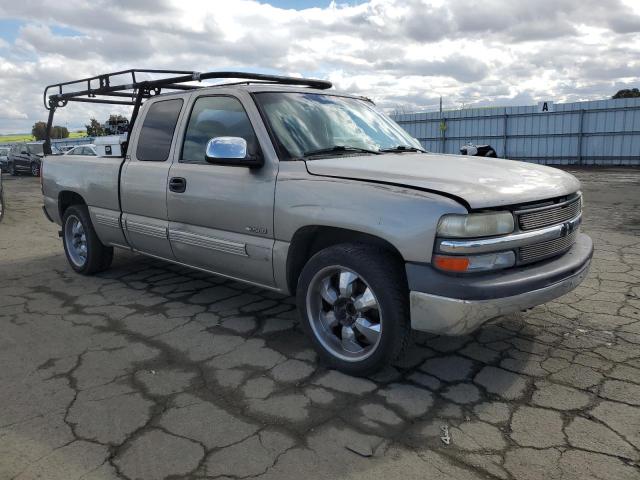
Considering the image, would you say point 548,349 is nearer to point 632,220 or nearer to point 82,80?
point 82,80

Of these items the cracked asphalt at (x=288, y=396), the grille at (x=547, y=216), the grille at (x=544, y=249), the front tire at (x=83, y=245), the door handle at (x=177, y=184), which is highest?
the door handle at (x=177, y=184)

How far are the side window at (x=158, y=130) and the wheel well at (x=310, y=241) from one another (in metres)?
1.68

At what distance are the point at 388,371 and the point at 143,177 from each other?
2.79 metres

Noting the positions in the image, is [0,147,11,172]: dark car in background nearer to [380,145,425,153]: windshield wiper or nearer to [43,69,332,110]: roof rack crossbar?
[43,69,332,110]: roof rack crossbar

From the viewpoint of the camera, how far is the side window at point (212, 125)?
12.9 feet

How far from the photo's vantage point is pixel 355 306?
3293 millimetres

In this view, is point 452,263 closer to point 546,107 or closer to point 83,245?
point 83,245

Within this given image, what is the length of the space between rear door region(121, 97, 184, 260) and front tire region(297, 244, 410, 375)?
1740 mm

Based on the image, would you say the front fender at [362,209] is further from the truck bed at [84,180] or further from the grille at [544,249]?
the truck bed at [84,180]

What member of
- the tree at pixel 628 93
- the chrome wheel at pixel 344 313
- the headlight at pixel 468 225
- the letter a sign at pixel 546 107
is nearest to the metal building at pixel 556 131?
the letter a sign at pixel 546 107

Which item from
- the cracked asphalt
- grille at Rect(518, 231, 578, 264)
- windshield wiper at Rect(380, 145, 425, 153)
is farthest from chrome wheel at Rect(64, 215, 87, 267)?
grille at Rect(518, 231, 578, 264)

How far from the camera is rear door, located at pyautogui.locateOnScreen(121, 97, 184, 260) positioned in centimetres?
455

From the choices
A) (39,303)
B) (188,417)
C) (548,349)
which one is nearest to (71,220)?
(39,303)

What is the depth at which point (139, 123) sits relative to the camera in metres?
4.97
